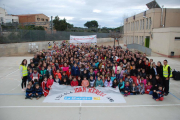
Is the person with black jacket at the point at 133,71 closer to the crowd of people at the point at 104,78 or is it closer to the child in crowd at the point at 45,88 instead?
the crowd of people at the point at 104,78

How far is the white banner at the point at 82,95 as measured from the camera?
6.59 metres

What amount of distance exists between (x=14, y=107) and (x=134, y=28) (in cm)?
2986

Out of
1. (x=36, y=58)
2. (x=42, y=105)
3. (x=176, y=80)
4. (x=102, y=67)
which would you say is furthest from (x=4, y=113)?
(x=176, y=80)

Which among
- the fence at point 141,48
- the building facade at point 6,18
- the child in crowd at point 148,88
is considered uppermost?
the building facade at point 6,18

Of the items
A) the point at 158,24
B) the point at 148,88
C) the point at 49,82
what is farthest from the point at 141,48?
the point at 49,82

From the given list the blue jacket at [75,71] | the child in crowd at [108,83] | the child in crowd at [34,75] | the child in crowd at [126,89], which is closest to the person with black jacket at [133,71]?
the child in crowd at [126,89]

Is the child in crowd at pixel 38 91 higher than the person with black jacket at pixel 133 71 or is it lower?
lower

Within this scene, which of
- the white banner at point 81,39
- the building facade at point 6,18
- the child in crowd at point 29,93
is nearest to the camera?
the child in crowd at point 29,93

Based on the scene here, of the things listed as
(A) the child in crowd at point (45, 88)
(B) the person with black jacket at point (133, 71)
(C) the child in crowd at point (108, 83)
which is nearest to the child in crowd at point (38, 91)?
(A) the child in crowd at point (45, 88)

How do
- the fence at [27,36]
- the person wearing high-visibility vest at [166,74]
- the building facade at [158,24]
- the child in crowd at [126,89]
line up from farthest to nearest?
the fence at [27,36], the building facade at [158,24], the child in crowd at [126,89], the person wearing high-visibility vest at [166,74]

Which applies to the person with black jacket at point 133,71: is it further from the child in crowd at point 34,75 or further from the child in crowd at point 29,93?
the child in crowd at point 29,93

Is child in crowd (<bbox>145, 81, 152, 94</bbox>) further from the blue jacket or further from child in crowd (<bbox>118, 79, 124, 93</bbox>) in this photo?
the blue jacket

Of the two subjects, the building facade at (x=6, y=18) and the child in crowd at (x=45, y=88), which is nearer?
the child in crowd at (x=45, y=88)

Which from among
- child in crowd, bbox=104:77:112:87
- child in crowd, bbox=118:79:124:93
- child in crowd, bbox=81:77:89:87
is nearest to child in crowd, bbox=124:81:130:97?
child in crowd, bbox=118:79:124:93
